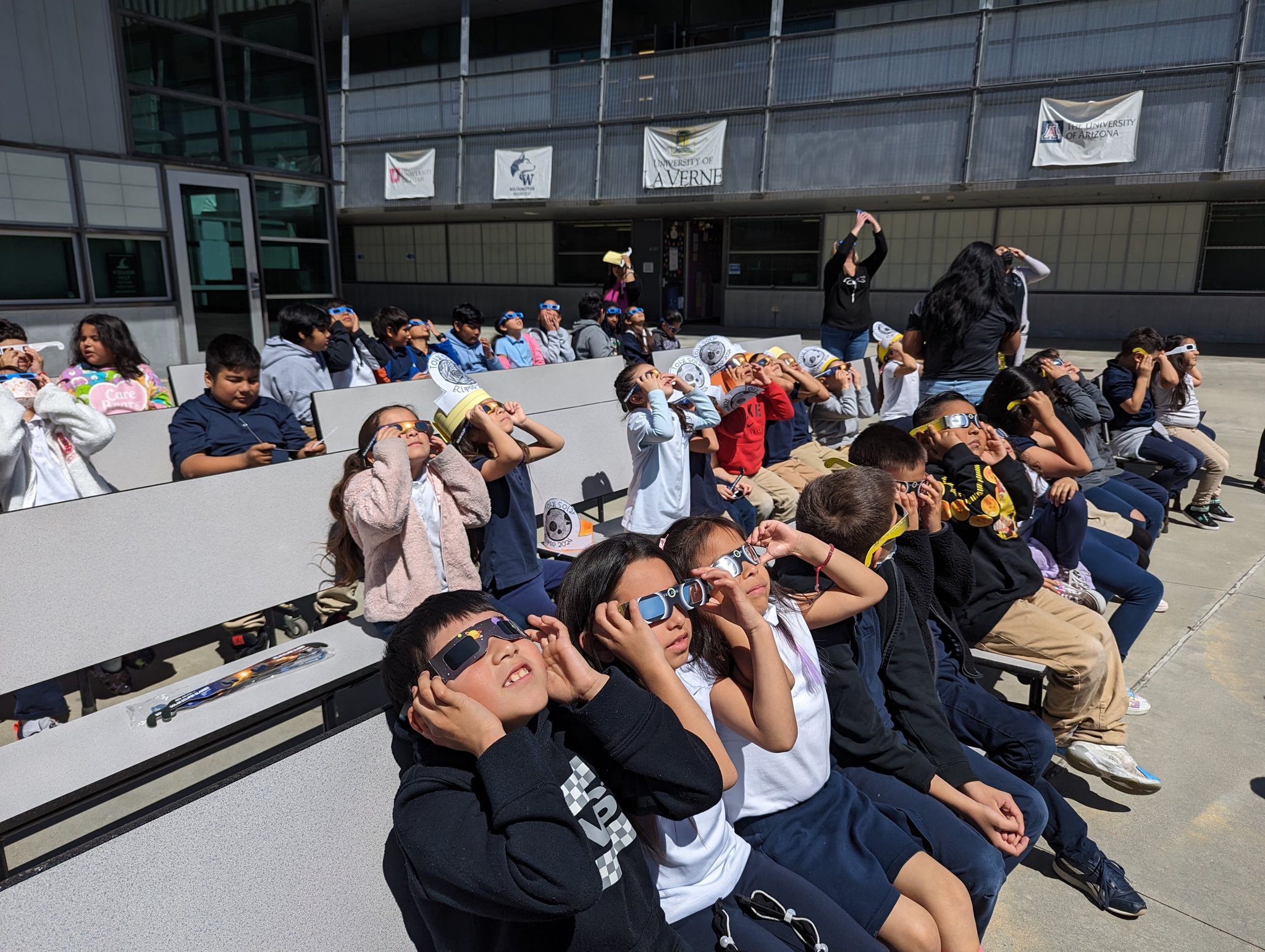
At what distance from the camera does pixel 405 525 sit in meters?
3.00

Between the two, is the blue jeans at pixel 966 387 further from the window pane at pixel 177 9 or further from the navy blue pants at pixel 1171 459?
the window pane at pixel 177 9

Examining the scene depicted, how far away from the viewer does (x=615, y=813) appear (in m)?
1.51

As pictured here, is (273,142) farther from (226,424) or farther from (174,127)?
(226,424)

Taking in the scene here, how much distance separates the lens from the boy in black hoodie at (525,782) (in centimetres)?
129

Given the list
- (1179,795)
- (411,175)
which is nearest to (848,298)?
(1179,795)

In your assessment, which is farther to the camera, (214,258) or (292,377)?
(214,258)

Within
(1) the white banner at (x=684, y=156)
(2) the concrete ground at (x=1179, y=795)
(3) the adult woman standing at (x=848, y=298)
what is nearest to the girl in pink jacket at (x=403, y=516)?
(2) the concrete ground at (x=1179, y=795)

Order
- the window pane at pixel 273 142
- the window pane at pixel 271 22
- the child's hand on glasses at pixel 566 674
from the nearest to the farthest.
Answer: the child's hand on glasses at pixel 566 674 → the window pane at pixel 271 22 → the window pane at pixel 273 142

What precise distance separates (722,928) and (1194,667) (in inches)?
138

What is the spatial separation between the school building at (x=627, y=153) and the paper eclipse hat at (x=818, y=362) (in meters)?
8.77

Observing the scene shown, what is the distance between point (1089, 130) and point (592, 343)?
9.72 metres

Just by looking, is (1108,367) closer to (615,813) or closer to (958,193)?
(615,813)

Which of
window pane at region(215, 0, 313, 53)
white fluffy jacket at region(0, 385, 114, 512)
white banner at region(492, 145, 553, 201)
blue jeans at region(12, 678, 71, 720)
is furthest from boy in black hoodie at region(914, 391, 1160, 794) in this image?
white banner at region(492, 145, 553, 201)

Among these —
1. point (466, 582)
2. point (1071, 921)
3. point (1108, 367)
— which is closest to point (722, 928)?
point (1071, 921)
